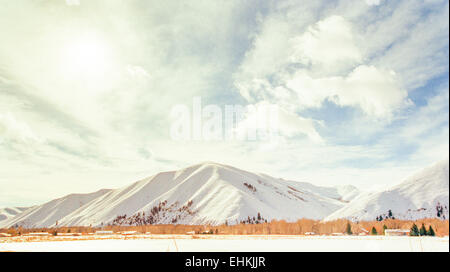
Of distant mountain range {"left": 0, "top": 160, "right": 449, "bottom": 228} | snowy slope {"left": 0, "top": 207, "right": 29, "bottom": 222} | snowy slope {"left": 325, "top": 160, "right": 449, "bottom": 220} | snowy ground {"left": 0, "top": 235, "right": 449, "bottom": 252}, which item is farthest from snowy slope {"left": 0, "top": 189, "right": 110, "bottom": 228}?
snowy slope {"left": 325, "top": 160, "right": 449, "bottom": 220}

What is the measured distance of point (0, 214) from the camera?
1555 centimetres

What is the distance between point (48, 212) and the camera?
108ft

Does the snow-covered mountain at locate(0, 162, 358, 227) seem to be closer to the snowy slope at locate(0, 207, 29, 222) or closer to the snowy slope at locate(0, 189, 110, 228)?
the snowy slope at locate(0, 189, 110, 228)

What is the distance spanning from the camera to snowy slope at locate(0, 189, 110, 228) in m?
25.3

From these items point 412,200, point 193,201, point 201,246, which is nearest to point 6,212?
point 201,246

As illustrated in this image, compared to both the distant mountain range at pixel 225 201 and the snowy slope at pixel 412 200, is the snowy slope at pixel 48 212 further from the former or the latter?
the snowy slope at pixel 412 200

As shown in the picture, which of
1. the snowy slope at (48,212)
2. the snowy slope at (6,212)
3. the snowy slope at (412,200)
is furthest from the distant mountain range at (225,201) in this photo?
the snowy slope at (6,212)

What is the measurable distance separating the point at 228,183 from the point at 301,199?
32.8 metres

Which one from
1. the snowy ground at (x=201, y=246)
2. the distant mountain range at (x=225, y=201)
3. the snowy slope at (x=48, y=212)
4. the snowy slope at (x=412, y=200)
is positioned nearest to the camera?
the snowy ground at (x=201, y=246)

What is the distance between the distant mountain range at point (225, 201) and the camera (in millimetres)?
61344

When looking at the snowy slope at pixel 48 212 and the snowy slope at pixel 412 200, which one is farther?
the snowy slope at pixel 412 200
